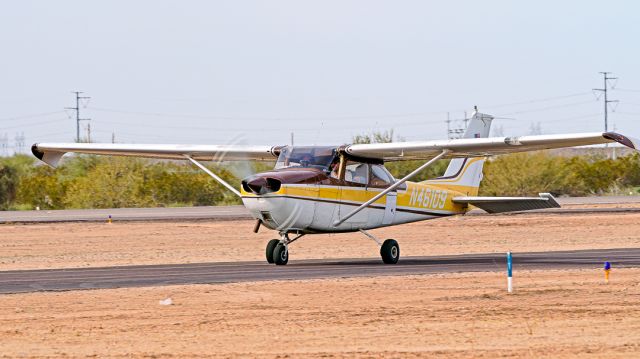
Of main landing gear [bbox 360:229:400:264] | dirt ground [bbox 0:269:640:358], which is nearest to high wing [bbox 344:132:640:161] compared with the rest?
main landing gear [bbox 360:229:400:264]

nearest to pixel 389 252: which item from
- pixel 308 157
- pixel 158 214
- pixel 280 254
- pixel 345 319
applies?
pixel 280 254

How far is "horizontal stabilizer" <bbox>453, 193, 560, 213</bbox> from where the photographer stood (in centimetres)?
2575

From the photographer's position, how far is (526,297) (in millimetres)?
17406

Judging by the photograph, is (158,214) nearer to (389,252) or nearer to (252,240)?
(252,240)

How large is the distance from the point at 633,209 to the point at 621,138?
31.3 metres

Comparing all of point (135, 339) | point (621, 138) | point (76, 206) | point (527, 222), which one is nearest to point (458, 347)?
point (135, 339)

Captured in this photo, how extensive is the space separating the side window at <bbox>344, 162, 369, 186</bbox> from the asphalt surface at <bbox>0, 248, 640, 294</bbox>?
6.20 ft

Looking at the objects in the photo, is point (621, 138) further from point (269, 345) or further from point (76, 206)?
point (76, 206)

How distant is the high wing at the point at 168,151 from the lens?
2711 centimetres

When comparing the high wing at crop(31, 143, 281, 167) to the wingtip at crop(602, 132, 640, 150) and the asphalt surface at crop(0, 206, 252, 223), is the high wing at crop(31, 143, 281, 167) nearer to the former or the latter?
the wingtip at crop(602, 132, 640, 150)

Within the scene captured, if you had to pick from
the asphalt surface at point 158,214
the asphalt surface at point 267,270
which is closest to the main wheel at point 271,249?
the asphalt surface at point 267,270

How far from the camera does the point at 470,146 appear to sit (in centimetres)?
2461

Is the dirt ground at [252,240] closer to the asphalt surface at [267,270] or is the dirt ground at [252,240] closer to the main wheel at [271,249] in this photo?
the asphalt surface at [267,270]

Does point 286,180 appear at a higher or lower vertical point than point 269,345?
higher
